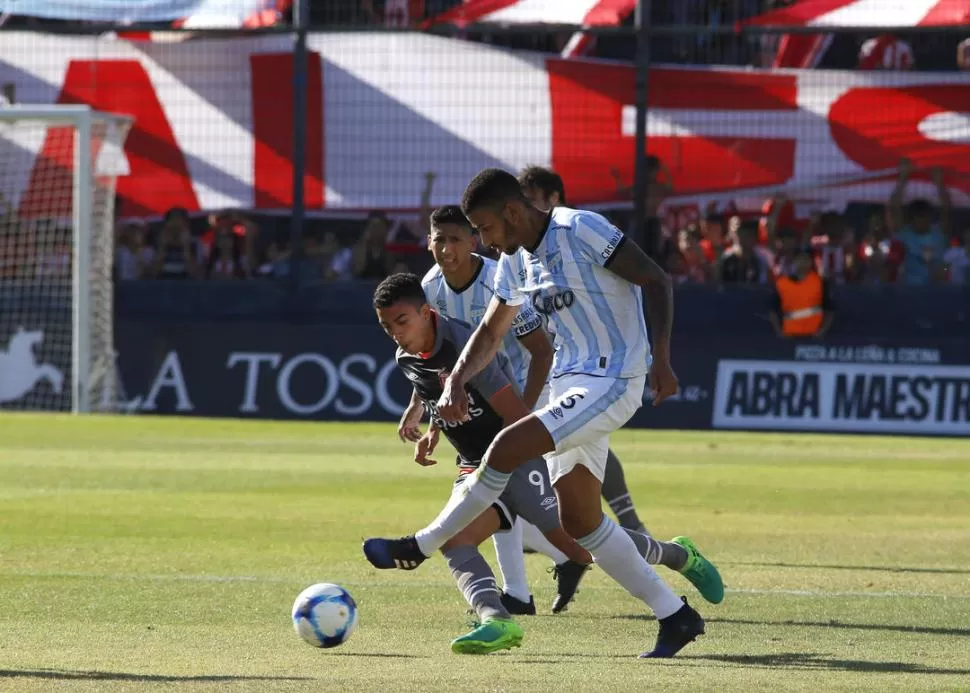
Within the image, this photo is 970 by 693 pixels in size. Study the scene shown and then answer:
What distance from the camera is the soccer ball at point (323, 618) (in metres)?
7.06

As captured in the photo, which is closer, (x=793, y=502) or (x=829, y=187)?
(x=793, y=502)

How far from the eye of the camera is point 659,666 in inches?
274

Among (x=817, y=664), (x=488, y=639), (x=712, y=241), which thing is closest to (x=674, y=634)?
(x=817, y=664)

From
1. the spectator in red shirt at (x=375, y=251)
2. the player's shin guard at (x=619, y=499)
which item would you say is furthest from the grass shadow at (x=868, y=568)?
the spectator in red shirt at (x=375, y=251)

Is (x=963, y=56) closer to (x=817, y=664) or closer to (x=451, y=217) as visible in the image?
(x=451, y=217)

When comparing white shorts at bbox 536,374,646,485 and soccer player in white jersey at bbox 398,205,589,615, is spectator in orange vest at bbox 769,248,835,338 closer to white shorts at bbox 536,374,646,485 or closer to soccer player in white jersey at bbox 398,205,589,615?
soccer player in white jersey at bbox 398,205,589,615

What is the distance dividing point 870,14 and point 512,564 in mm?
14703

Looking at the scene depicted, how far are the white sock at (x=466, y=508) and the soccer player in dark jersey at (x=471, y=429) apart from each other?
0.07 m

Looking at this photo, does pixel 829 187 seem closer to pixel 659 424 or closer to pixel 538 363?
pixel 659 424

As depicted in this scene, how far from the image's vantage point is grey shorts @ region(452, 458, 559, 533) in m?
7.88

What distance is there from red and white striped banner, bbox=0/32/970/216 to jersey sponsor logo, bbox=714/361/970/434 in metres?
2.17

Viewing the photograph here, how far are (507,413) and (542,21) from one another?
15490 millimetres

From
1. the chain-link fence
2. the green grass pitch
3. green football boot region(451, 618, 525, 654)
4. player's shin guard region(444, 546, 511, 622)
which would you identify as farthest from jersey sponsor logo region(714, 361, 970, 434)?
green football boot region(451, 618, 525, 654)

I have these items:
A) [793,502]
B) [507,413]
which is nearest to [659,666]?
[507,413]
